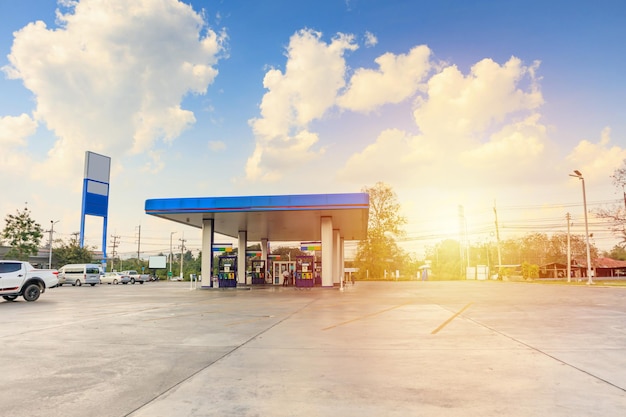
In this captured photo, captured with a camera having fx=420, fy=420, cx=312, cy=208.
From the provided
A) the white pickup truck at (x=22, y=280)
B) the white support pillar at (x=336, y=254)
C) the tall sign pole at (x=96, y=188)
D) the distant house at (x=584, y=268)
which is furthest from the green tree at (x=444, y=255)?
the white pickup truck at (x=22, y=280)

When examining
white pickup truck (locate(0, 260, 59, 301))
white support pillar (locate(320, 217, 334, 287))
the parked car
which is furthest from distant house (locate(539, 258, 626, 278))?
white pickup truck (locate(0, 260, 59, 301))

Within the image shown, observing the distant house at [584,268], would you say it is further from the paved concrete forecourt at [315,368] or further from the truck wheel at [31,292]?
the truck wheel at [31,292]

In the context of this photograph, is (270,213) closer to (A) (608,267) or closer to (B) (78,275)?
(B) (78,275)

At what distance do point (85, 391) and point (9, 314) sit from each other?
38.1 feet

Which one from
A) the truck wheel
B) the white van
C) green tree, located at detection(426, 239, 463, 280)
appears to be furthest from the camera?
green tree, located at detection(426, 239, 463, 280)

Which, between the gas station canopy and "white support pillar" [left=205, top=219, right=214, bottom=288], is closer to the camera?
the gas station canopy

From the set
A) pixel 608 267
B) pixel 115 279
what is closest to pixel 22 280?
pixel 115 279

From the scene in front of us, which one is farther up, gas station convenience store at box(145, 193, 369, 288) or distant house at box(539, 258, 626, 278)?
gas station convenience store at box(145, 193, 369, 288)

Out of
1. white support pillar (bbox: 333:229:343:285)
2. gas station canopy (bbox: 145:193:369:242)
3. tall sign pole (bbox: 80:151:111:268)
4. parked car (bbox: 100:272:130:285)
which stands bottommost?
parked car (bbox: 100:272:130:285)

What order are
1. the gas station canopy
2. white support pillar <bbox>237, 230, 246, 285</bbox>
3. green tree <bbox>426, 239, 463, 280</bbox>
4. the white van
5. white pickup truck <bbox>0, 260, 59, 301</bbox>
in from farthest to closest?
green tree <bbox>426, 239, 463, 280</bbox>, the white van, white support pillar <bbox>237, 230, 246, 285</bbox>, the gas station canopy, white pickup truck <bbox>0, 260, 59, 301</bbox>

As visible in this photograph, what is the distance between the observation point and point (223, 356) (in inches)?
277

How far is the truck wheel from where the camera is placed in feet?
64.1

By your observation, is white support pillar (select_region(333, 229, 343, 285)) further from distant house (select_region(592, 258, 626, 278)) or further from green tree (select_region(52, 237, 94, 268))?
distant house (select_region(592, 258, 626, 278))

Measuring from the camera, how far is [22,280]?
19.2m
